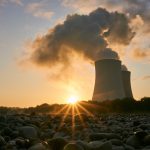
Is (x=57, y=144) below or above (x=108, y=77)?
below

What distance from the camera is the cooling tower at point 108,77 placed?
20344 millimetres

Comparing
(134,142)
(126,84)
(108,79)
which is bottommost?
(134,142)

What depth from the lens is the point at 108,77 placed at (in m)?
20.3

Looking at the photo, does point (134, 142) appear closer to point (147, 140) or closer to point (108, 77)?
point (147, 140)

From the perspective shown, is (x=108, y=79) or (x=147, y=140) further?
(x=108, y=79)

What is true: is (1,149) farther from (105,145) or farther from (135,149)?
(135,149)

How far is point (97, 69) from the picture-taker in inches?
Result: 812

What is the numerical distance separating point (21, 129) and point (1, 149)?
102 cm

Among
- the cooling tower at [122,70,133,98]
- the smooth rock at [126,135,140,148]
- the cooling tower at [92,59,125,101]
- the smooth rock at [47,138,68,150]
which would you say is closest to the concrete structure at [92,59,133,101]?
the cooling tower at [92,59,125,101]

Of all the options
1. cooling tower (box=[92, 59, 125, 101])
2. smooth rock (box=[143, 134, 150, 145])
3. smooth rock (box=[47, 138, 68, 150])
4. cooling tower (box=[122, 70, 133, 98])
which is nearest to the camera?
smooth rock (box=[47, 138, 68, 150])

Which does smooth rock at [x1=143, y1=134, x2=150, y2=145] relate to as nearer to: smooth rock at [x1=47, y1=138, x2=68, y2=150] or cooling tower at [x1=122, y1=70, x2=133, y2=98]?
smooth rock at [x1=47, y1=138, x2=68, y2=150]

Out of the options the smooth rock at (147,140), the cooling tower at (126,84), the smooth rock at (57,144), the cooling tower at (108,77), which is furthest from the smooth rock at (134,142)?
the cooling tower at (126,84)

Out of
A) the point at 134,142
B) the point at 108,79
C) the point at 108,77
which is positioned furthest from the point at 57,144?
the point at 108,79

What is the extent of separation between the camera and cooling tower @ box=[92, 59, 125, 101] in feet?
66.7
